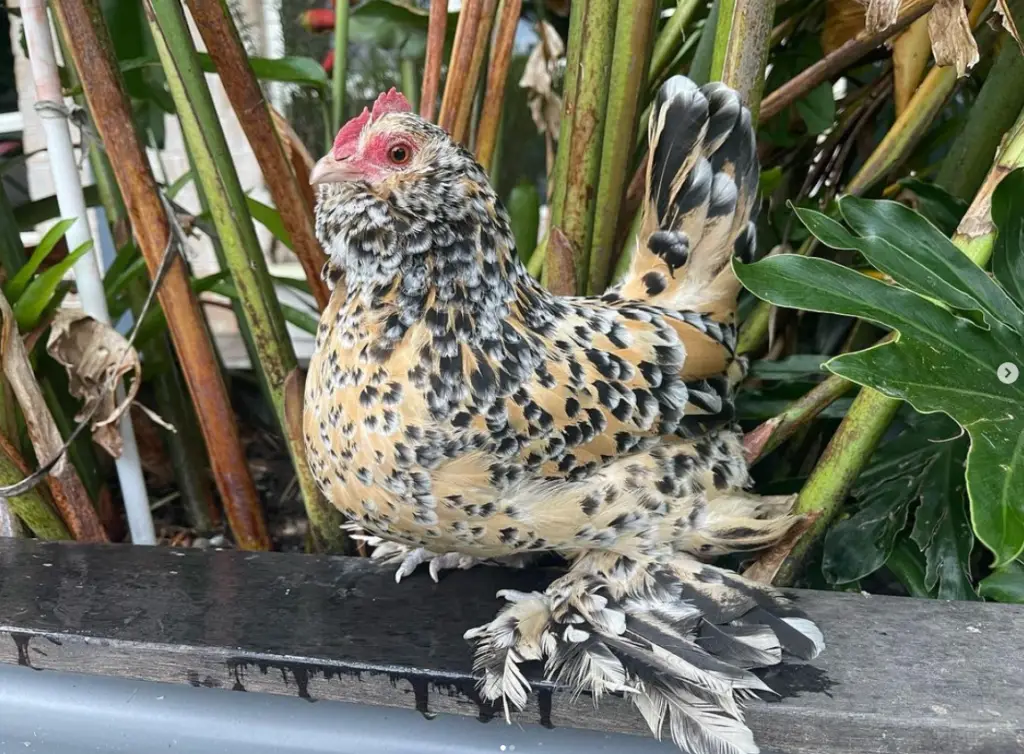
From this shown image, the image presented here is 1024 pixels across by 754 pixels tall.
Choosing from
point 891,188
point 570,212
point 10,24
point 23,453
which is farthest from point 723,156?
point 10,24

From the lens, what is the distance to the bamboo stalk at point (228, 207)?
2.41 ft

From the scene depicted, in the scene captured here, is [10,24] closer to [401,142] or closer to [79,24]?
[79,24]

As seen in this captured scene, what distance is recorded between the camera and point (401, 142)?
57 centimetres

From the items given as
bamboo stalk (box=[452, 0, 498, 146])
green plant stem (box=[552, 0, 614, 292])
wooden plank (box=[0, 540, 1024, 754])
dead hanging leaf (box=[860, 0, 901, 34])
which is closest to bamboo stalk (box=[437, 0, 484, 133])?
bamboo stalk (box=[452, 0, 498, 146])

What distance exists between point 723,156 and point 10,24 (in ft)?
3.84

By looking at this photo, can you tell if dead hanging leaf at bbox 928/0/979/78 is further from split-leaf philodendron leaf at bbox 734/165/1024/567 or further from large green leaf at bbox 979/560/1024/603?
large green leaf at bbox 979/560/1024/603

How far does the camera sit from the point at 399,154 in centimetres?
57

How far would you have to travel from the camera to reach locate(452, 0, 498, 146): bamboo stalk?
824 millimetres

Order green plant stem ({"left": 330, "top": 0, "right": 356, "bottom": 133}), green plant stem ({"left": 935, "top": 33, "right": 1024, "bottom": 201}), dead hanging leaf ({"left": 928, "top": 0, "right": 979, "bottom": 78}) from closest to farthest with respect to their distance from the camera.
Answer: dead hanging leaf ({"left": 928, "top": 0, "right": 979, "bottom": 78}) → green plant stem ({"left": 935, "top": 33, "right": 1024, "bottom": 201}) → green plant stem ({"left": 330, "top": 0, "right": 356, "bottom": 133})

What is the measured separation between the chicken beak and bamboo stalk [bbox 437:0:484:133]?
0.26m

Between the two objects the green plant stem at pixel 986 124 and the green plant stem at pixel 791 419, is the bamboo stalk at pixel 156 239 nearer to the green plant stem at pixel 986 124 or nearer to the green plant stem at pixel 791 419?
the green plant stem at pixel 791 419

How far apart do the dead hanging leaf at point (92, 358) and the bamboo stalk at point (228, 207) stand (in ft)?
0.43

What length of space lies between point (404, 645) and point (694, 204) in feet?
1.49

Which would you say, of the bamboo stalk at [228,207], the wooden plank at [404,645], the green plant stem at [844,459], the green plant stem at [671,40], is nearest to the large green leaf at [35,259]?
the bamboo stalk at [228,207]
